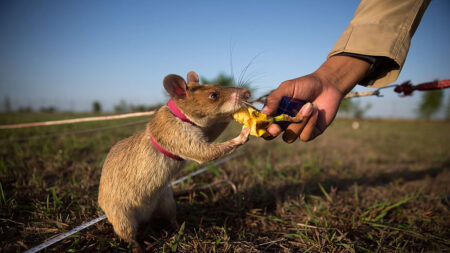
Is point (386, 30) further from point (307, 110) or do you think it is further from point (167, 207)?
point (167, 207)

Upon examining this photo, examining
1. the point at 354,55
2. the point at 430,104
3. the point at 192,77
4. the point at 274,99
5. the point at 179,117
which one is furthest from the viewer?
the point at 430,104

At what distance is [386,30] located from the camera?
6.86ft

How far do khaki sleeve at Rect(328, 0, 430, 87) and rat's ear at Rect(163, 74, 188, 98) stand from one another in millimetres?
1693

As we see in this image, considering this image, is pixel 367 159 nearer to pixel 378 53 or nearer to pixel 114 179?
pixel 378 53

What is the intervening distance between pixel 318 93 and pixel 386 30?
944mm

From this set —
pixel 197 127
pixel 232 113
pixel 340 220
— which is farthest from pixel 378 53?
pixel 197 127

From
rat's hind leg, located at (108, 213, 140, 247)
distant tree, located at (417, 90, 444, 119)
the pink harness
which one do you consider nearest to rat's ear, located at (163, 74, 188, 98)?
the pink harness

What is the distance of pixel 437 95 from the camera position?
42.2 m

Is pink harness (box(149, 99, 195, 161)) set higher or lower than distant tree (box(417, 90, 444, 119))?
higher

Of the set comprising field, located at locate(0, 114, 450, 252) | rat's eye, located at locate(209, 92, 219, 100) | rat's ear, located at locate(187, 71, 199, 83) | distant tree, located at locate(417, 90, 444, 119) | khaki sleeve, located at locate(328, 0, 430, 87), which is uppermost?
khaki sleeve, located at locate(328, 0, 430, 87)

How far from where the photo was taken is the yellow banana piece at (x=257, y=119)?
1.77 metres

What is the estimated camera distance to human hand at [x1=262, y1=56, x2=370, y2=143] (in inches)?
75.3

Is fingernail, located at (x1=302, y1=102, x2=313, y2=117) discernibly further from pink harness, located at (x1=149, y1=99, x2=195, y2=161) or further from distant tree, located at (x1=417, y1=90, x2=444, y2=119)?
distant tree, located at (x1=417, y1=90, x2=444, y2=119)

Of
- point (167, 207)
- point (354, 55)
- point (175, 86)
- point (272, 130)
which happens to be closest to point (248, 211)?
point (167, 207)
